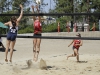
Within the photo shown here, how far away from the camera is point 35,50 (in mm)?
9242

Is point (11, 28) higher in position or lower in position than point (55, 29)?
higher

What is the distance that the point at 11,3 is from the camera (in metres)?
39.8

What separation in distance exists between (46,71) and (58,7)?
33830mm

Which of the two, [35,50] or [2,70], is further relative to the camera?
[35,50]

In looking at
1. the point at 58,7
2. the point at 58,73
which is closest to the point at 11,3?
the point at 58,7

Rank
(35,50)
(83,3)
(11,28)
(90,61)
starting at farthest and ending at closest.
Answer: (83,3) < (90,61) < (35,50) < (11,28)

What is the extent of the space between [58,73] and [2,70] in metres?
1.65

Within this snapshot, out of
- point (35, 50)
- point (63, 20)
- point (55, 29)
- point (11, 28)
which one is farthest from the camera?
point (63, 20)

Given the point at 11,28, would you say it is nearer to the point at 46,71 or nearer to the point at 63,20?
the point at 46,71

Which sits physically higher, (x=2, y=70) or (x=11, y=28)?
(x=11, y=28)

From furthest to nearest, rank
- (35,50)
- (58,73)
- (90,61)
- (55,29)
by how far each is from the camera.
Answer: (55,29) < (90,61) < (35,50) < (58,73)

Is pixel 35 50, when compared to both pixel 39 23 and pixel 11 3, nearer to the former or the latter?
pixel 39 23

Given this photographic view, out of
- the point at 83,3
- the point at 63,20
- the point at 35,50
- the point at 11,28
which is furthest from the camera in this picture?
the point at 83,3

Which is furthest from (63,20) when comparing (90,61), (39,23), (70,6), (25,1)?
(39,23)
